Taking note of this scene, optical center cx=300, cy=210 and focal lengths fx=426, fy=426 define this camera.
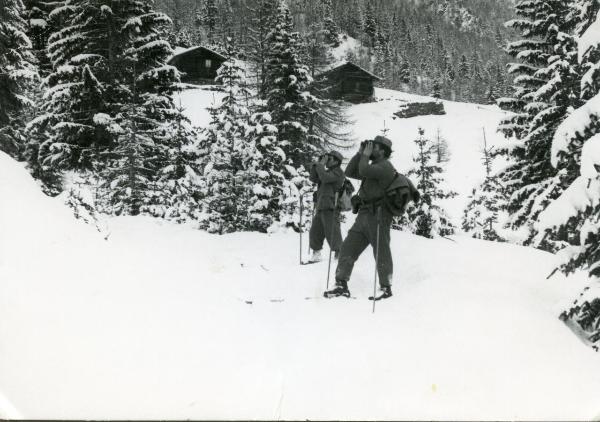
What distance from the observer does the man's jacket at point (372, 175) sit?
527cm

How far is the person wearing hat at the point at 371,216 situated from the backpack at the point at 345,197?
1498 millimetres

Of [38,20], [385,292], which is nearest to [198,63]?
[38,20]

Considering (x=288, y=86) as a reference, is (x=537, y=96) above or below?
below

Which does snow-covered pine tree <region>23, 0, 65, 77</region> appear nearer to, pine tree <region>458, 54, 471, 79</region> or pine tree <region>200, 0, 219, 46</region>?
pine tree <region>200, 0, 219, 46</region>

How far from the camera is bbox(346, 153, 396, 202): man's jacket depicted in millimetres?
5273

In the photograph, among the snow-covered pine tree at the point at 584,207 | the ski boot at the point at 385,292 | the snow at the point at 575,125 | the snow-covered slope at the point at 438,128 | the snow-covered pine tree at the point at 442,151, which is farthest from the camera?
→ the snow-covered pine tree at the point at 442,151

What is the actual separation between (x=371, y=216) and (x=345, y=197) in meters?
1.82

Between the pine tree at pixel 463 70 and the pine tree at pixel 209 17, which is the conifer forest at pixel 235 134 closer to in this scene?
the pine tree at pixel 209 17

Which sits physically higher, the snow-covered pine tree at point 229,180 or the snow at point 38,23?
the snow at point 38,23

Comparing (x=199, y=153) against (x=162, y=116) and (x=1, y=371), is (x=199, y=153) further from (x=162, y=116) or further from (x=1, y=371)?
(x=1, y=371)

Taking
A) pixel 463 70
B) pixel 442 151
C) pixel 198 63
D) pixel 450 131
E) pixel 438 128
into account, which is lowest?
pixel 442 151

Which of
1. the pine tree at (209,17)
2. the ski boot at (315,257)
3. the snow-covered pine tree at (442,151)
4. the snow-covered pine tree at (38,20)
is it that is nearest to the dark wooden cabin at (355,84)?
the snow-covered pine tree at (442,151)

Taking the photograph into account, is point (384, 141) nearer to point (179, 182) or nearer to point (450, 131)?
point (179, 182)

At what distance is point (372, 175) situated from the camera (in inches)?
208
